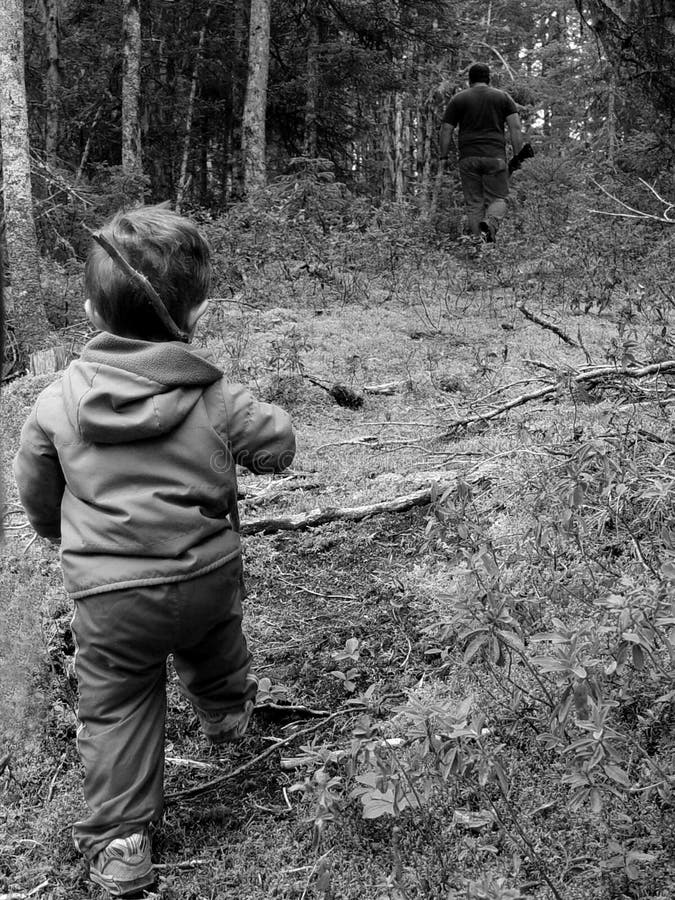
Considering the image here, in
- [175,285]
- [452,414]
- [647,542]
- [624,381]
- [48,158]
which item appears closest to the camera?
[175,285]

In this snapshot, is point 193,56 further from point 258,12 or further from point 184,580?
point 184,580

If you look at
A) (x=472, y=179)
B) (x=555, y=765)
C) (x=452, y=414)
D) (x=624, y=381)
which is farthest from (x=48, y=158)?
(x=555, y=765)

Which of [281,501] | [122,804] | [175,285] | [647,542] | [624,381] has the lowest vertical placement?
[281,501]

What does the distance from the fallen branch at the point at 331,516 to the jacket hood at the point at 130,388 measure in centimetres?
175

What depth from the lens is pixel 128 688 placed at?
7.22 ft

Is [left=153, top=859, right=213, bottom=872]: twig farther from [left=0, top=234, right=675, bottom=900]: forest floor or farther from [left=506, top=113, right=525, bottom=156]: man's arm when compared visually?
[left=506, top=113, right=525, bottom=156]: man's arm

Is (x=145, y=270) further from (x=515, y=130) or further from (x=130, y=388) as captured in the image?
(x=515, y=130)

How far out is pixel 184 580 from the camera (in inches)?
86.7

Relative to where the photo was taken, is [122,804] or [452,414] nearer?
[122,804]

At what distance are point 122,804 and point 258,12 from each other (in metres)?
14.2

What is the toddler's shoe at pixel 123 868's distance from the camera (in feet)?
6.81

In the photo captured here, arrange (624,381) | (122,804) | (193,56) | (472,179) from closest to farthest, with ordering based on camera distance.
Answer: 1. (122,804)
2. (624,381)
3. (472,179)
4. (193,56)

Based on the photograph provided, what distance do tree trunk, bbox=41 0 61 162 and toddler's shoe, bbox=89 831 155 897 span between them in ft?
52.9

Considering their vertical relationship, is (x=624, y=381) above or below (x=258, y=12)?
below
